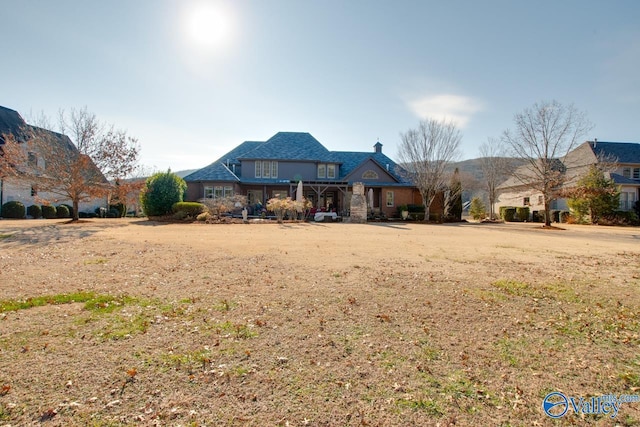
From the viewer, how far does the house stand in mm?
28625

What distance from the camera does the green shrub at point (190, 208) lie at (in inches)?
824

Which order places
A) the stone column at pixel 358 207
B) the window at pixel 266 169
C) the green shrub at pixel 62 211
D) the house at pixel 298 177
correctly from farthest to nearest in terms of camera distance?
the window at pixel 266 169, the house at pixel 298 177, the green shrub at pixel 62 211, the stone column at pixel 358 207

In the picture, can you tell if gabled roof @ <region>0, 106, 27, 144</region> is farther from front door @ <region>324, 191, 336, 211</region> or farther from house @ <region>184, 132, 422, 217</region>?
front door @ <region>324, 191, 336, 211</region>

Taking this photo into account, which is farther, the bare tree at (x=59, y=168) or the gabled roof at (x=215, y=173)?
the gabled roof at (x=215, y=173)

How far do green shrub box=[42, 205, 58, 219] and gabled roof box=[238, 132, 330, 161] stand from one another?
49.8 ft

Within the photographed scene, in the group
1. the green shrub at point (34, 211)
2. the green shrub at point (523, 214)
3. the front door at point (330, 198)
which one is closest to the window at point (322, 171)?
the front door at point (330, 198)

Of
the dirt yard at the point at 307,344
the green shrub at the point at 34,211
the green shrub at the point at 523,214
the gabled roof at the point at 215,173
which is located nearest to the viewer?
the dirt yard at the point at 307,344

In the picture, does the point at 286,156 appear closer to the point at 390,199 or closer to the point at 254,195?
the point at 254,195

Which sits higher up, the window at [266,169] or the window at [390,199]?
the window at [266,169]

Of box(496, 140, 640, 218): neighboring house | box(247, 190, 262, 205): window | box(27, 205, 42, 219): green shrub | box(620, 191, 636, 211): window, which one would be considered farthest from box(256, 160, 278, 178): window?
box(620, 191, 636, 211): window

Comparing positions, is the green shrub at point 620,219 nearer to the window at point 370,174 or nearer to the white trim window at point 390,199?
the white trim window at point 390,199

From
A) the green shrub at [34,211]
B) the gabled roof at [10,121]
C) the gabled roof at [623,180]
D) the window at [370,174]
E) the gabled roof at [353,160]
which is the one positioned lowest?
the green shrub at [34,211]

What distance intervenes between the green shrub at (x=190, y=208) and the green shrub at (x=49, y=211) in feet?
39.0

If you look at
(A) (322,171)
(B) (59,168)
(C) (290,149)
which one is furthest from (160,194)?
(A) (322,171)
